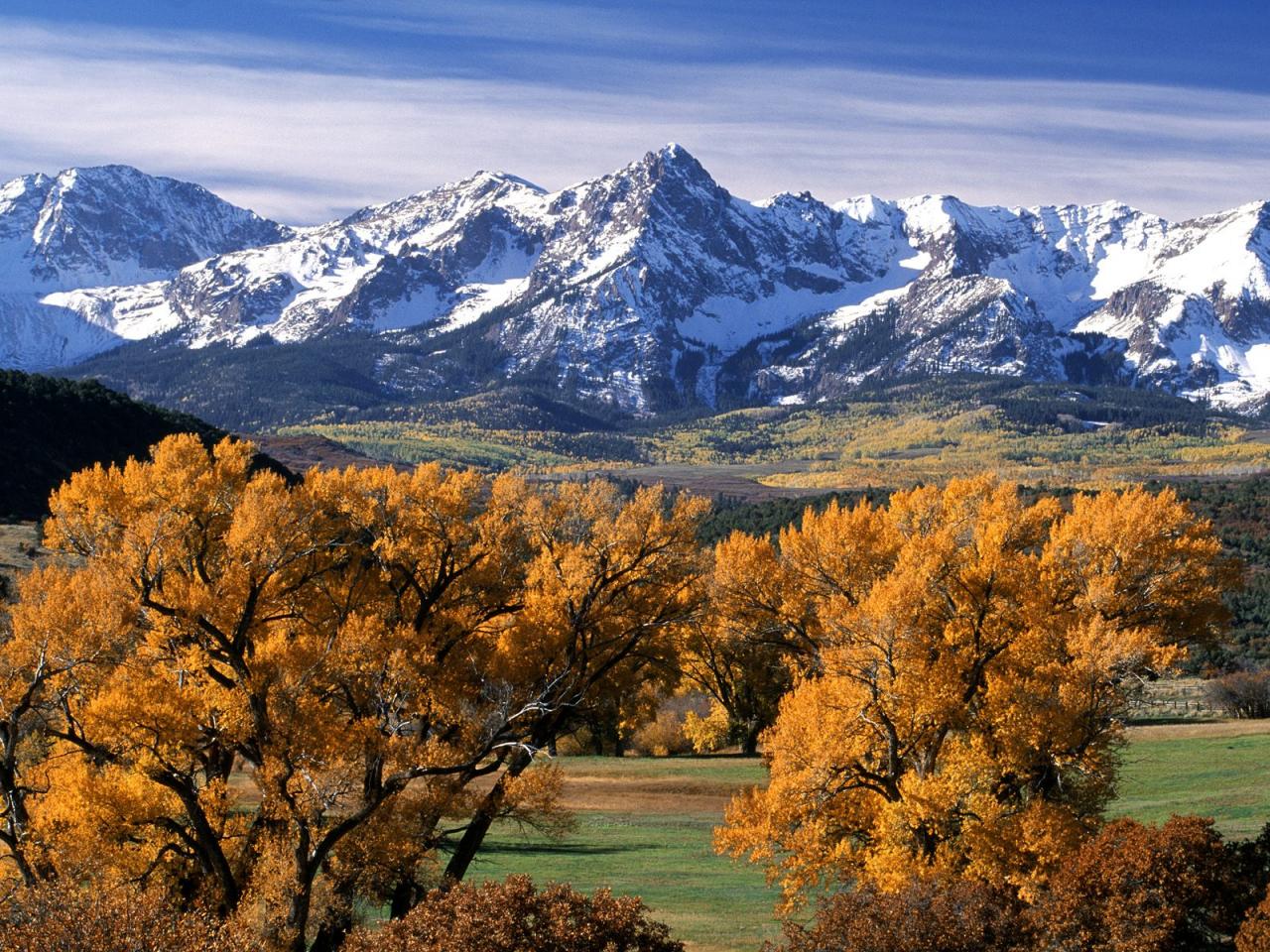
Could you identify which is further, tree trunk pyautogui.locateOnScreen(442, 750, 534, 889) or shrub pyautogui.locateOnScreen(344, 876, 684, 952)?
tree trunk pyautogui.locateOnScreen(442, 750, 534, 889)

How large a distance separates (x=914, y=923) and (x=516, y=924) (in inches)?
348

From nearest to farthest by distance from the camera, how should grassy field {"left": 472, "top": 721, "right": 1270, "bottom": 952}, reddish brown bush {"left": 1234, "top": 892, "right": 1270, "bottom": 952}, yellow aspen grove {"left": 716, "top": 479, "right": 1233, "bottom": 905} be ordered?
reddish brown bush {"left": 1234, "top": 892, "right": 1270, "bottom": 952} → yellow aspen grove {"left": 716, "top": 479, "right": 1233, "bottom": 905} → grassy field {"left": 472, "top": 721, "right": 1270, "bottom": 952}

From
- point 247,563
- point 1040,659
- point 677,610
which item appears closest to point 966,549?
point 1040,659

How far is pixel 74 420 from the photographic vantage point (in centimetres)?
14675

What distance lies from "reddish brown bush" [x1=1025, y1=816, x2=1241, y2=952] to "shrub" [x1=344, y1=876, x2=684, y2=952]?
9.42m

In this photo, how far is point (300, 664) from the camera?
104 ft

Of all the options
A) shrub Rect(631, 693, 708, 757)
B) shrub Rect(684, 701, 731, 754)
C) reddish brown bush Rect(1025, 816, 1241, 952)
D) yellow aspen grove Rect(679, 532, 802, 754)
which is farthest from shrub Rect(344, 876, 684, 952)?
shrub Rect(631, 693, 708, 757)

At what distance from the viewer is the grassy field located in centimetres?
3881

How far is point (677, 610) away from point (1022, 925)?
1429cm

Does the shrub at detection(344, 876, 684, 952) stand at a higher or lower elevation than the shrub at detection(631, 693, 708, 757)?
higher

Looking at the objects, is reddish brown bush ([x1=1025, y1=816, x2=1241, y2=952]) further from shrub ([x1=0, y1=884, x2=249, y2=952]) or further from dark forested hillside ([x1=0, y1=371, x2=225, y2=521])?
dark forested hillside ([x1=0, y1=371, x2=225, y2=521])

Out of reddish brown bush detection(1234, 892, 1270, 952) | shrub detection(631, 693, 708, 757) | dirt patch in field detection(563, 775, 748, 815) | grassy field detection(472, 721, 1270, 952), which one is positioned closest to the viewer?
reddish brown bush detection(1234, 892, 1270, 952)

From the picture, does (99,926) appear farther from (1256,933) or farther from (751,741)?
(751,741)

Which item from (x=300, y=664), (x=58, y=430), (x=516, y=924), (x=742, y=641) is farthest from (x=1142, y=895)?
(x=58, y=430)
